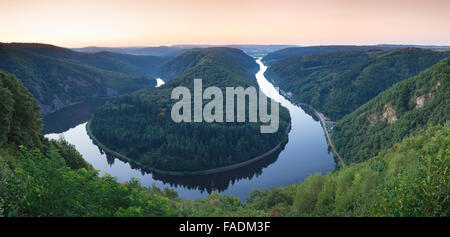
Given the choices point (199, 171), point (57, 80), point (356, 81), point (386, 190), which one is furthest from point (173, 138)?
point (57, 80)

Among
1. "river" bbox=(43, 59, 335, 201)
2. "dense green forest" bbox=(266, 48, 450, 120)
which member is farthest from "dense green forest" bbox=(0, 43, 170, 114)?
"dense green forest" bbox=(266, 48, 450, 120)

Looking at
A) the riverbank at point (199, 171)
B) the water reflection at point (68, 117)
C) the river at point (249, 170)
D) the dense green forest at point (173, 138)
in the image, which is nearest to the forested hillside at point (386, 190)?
the river at point (249, 170)

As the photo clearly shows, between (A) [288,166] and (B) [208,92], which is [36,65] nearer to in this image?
(B) [208,92]

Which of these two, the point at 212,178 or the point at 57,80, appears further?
the point at 57,80

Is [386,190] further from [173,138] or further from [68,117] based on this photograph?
[68,117]

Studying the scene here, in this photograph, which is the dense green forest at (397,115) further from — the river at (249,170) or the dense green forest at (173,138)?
the dense green forest at (173,138)

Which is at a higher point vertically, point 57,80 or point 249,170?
point 57,80

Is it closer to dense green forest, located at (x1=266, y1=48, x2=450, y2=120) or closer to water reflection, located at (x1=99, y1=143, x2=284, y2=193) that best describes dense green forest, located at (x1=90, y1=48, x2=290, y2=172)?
water reflection, located at (x1=99, y1=143, x2=284, y2=193)

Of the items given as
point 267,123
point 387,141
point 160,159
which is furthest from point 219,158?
point 387,141
